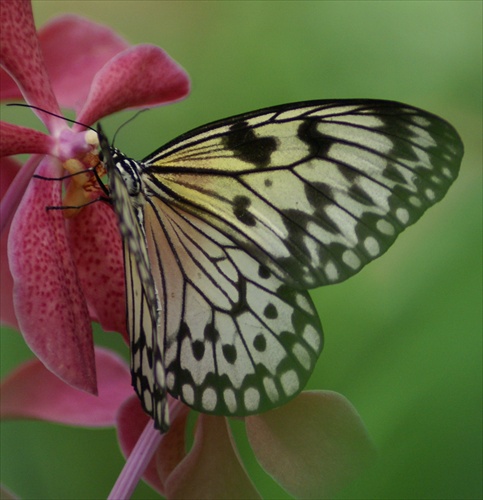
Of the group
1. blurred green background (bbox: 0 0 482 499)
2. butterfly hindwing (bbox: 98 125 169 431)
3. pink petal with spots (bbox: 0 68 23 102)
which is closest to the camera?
butterfly hindwing (bbox: 98 125 169 431)

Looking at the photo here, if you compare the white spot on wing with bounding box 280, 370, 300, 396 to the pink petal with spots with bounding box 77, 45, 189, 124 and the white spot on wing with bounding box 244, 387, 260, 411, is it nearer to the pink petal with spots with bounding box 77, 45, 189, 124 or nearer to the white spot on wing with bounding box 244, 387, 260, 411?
the white spot on wing with bounding box 244, 387, 260, 411

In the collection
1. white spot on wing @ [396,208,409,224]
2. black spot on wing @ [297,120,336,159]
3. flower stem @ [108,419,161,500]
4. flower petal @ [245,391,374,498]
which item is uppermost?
black spot on wing @ [297,120,336,159]

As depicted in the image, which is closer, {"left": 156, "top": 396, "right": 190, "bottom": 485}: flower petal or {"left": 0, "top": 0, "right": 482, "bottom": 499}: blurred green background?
{"left": 156, "top": 396, "right": 190, "bottom": 485}: flower petal

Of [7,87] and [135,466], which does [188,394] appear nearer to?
[135,466]

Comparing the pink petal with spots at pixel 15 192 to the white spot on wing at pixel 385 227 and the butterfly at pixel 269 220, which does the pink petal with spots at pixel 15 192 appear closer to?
the butterfly at pixel 269 220

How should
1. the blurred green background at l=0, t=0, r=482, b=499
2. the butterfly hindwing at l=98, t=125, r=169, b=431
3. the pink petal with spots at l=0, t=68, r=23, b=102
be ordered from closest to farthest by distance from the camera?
1. the butterfly hindwing at l=98, t=125, r=169, b=431
2. the pink petal with spots at l=0, t=68, r=23, b=102
3. the blurred green background at l=0, t=0, r=482, b=499

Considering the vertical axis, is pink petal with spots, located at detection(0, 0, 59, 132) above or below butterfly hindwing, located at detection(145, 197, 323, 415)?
above

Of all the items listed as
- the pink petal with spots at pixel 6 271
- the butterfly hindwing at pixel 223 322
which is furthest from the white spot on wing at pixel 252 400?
the pink petal with spots at pixel 6 271

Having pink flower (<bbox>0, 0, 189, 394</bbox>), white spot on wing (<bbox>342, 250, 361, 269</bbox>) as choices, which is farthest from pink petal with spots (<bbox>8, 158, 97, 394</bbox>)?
white spot on wing (<bbox>342, 250, 361, 269</bbox>)
